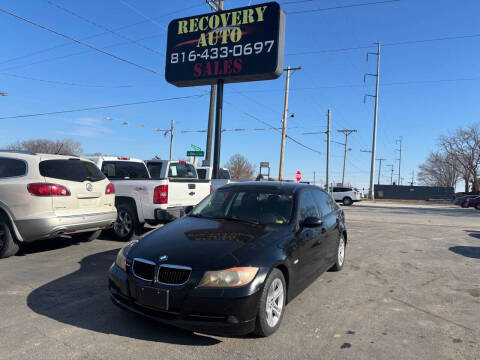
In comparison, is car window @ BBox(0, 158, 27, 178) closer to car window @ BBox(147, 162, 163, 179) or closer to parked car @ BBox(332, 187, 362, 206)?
car window @ BBox(147, 162, 163, 179)

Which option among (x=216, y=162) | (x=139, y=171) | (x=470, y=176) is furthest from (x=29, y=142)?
(x=470, y=176)

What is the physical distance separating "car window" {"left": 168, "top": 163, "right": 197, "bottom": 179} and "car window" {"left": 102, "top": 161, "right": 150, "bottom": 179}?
27.1 inches

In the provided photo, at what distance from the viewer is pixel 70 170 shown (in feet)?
19.8

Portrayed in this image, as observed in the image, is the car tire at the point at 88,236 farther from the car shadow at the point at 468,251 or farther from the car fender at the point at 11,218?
the car shadow at the point at 468,251

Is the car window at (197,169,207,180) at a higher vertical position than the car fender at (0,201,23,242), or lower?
higher

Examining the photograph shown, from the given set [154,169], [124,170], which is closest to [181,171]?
[154,169]

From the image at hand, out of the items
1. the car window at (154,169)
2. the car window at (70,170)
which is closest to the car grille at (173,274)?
the car window at (70,170)

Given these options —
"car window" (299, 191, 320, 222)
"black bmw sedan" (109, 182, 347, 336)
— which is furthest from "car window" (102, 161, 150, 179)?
"car window" (299, 191, 320, 222)

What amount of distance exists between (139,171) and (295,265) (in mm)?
5656

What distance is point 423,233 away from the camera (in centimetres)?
1060

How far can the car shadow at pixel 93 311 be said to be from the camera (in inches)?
123

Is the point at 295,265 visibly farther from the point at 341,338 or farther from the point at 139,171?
the point at 139,171

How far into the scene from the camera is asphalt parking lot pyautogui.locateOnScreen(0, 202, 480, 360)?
9.55 ft

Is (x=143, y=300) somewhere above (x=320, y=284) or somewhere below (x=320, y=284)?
above
